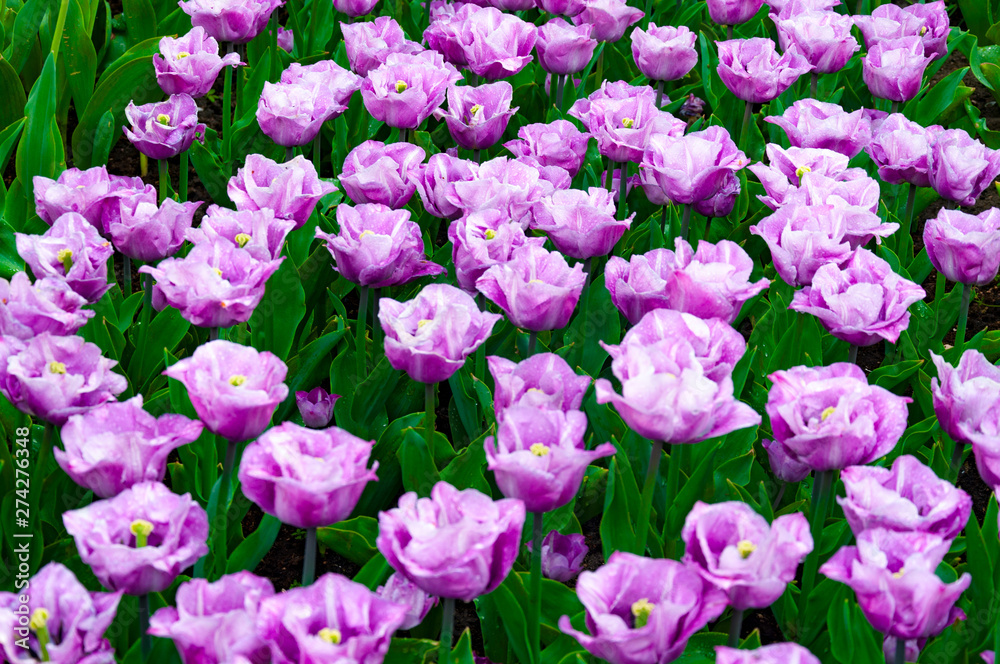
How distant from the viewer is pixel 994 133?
344cm

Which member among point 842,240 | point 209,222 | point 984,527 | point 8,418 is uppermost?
point 209,222

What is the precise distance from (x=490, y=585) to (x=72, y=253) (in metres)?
0.98

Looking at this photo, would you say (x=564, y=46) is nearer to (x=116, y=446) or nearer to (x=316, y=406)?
(x=316, y=406)

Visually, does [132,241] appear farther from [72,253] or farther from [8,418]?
[8,418]

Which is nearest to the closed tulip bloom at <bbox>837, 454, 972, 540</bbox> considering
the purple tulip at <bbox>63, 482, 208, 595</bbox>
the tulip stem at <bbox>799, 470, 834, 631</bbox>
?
the tulip stem at <bbox>799, 470, 834, 631</bbox>

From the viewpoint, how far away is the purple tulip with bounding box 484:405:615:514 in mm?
1408

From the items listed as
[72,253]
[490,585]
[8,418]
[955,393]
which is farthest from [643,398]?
[8,418]

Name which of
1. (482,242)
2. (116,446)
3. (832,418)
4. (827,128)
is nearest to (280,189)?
(482,242)

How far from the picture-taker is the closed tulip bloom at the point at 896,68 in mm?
2838

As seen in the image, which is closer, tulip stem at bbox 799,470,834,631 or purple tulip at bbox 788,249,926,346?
tulip stem at bbox 799,470,834,631

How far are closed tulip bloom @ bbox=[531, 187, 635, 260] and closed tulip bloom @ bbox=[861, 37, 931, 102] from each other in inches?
42.8

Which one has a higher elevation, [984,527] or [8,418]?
[8,418]

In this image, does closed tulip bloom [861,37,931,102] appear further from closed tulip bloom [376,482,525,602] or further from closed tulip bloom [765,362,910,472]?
closed tulip bloom [376,482,525,602]

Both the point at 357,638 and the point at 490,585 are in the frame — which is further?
the point at 490,585
